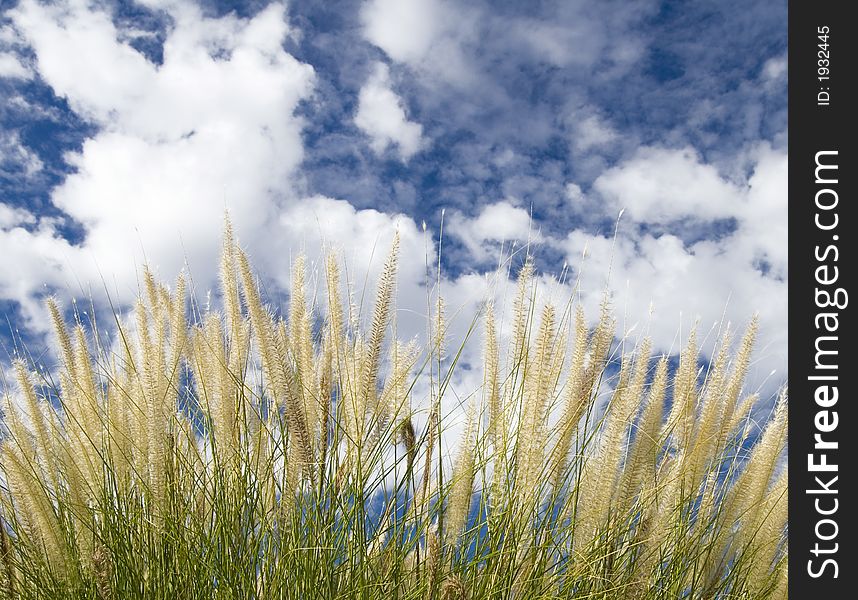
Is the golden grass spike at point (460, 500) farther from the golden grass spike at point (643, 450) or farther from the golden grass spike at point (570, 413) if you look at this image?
the golden grass spike at point (643, 450)

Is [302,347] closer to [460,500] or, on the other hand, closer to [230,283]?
[230,283]

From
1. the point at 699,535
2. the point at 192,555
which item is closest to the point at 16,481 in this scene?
the point at 192,555

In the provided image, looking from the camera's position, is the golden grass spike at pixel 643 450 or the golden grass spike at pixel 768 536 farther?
the golden grass spike at pixel 768 536

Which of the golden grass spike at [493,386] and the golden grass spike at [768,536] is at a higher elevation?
the golden grass spike at [493,386]

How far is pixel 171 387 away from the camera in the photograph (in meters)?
2.50

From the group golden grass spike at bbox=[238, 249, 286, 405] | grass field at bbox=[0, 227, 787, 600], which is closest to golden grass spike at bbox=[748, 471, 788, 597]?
grass field at bbox=[0, 227, 787, 600]
